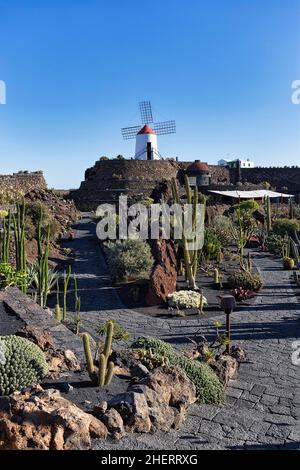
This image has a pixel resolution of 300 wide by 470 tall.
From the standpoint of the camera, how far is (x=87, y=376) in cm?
512

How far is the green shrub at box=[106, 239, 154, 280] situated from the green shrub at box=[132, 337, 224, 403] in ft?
21.8

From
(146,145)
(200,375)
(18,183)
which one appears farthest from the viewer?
(146,145)

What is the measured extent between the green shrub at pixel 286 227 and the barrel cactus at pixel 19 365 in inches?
679

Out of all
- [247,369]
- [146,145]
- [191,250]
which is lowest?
[247,369]

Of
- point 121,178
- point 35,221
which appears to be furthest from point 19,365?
point 121,178

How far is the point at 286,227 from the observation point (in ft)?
69.4

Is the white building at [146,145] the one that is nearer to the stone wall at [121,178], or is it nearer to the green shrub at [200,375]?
the stone wall at [121,178]

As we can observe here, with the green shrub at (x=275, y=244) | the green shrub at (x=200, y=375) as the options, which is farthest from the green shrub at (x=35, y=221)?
the green shrub at (x=200, y=375)

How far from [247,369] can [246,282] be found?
212 inches

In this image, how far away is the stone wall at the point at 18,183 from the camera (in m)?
23.2

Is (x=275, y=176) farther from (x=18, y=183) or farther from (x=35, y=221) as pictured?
(x=35, y=221)

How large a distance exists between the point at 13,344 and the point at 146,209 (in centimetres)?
1376

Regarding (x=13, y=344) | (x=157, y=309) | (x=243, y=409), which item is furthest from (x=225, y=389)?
(x=157, y=309)

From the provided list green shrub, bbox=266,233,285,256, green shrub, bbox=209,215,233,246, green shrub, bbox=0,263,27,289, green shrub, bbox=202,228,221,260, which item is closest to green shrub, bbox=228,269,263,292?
green shrub, bbox=202,228,221,260
